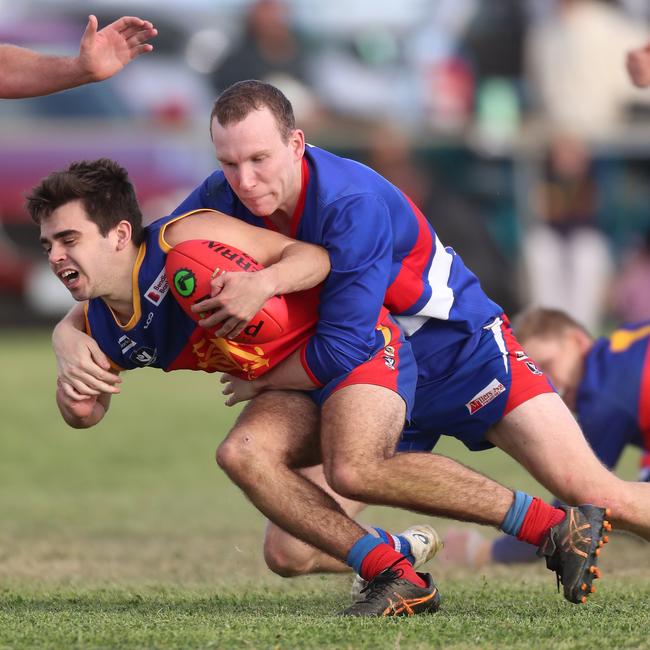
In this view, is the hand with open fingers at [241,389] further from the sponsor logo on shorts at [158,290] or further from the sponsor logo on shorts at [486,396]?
the sponsor logo on shorts at [486,396]

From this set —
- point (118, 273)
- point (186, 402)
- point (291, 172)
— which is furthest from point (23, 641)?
point (186, 402)

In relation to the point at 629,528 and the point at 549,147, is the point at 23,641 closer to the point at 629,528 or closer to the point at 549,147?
the point at 629,528

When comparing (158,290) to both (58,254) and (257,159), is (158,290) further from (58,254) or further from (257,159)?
(257,159)

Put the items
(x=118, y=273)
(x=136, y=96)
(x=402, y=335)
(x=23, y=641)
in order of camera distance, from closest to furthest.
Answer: (x=23, y=641) < (x=118, y=273) < (x=402, y=335) < (x=136, y=96)

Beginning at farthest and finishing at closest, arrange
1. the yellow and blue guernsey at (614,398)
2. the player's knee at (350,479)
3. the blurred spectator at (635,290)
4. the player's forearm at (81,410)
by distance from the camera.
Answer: the blurred spectator at (635,290) → the yellow and blue guernsey at (614,398) → the player's forearm at (81,410) → the player's knee at (350,479)

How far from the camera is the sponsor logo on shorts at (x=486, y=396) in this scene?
582 cm

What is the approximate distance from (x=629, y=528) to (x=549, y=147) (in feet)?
34.6

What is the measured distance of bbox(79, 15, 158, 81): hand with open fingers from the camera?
5.72 metres

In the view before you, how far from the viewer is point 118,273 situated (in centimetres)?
536

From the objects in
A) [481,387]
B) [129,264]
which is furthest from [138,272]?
[481,387]

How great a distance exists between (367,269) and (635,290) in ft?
34.3

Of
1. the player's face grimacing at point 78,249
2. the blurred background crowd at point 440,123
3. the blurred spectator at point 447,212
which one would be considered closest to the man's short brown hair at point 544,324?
the player's face grimacing at point 78,249

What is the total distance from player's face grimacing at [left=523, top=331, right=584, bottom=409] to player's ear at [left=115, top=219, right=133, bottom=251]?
2174 millimetres

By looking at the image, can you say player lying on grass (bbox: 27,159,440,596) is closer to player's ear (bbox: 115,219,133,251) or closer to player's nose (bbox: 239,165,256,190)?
player's ear (bbox: 115,219,133,251)
